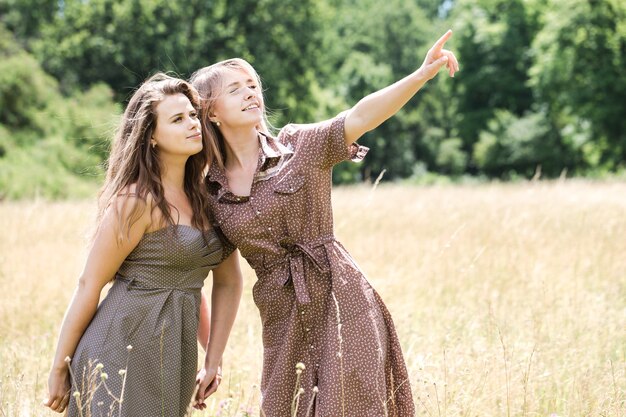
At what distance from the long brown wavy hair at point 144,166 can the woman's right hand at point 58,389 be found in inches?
21.8

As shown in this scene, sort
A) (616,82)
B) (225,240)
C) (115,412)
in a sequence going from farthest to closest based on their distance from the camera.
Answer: (616,82), (225,240), (115,412)

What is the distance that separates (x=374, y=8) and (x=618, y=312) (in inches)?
1607

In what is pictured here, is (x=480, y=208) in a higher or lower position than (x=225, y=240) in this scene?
lower

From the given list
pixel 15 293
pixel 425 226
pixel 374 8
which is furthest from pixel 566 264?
pixel 374 8

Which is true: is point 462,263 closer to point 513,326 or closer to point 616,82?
point 513,326

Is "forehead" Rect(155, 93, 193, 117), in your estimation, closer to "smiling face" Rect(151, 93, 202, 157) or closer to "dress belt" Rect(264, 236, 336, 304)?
"smiling face" Rect(151, 93, 202, 157)

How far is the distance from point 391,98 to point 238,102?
1.99 feet

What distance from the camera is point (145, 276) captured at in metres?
2.74

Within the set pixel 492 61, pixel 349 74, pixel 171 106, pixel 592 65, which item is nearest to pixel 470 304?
pixel 171 106

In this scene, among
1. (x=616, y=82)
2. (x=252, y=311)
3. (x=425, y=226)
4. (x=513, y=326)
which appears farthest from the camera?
(x=616, y=82)

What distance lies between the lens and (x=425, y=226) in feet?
26.6

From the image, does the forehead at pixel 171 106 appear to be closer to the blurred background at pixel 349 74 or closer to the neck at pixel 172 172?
the neck at pixel 172 172

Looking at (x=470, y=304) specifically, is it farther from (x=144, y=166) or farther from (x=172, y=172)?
(x=144, y=166)

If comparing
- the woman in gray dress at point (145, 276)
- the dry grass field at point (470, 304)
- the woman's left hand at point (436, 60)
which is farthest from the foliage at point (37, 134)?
the woman's left hand at point (436, 60)
